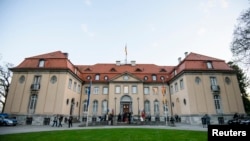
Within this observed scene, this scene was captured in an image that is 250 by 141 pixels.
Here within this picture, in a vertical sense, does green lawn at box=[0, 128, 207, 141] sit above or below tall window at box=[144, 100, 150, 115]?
below

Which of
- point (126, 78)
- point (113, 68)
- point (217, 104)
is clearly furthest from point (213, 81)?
point (113, 68)

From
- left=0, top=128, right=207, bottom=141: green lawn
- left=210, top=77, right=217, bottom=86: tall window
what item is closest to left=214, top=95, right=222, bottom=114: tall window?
left=210, top=77, right=217, bottom=86: tall window

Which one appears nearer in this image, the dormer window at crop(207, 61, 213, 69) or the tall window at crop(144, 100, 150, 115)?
the dormer window at crop(207, 61, 213, 69)

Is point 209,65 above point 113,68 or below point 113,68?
below

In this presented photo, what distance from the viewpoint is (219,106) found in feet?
76.9

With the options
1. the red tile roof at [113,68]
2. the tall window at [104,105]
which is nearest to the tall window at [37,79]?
the red tile roof at [113,68]

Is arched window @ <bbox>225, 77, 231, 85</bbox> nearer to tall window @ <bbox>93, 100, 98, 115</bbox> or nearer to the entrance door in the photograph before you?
the entrance door

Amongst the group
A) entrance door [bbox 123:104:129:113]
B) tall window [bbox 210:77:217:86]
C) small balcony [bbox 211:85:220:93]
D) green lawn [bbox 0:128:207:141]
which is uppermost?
tall window [bbox 210:77:217:86]

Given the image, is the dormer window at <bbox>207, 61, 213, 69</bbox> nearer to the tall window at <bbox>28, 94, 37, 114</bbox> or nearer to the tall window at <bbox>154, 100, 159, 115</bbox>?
the tall window at <bbox>154, 100, 159, 115</bbox>

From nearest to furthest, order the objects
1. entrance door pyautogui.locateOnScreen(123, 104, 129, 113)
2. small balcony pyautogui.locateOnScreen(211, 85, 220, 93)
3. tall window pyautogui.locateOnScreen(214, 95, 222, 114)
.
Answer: tall window pyautogui.locateOnScreen(214, 95, 222, 114), small balcony pyautogui.locateOnScreen(211, 85, 220, 93), entrance door pyautogui.locateOnScreen(123, 104, 129, 113)

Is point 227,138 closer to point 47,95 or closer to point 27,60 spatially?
point 47,95

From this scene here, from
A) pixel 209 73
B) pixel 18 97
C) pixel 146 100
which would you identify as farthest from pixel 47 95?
pixel 209 73

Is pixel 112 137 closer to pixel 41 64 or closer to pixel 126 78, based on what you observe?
pixel 41 64

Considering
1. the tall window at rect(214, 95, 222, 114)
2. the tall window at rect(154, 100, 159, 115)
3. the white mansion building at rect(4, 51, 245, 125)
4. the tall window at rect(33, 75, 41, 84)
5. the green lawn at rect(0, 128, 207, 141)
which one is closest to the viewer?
the green lawn at rect(0, 128, 207, 141)
